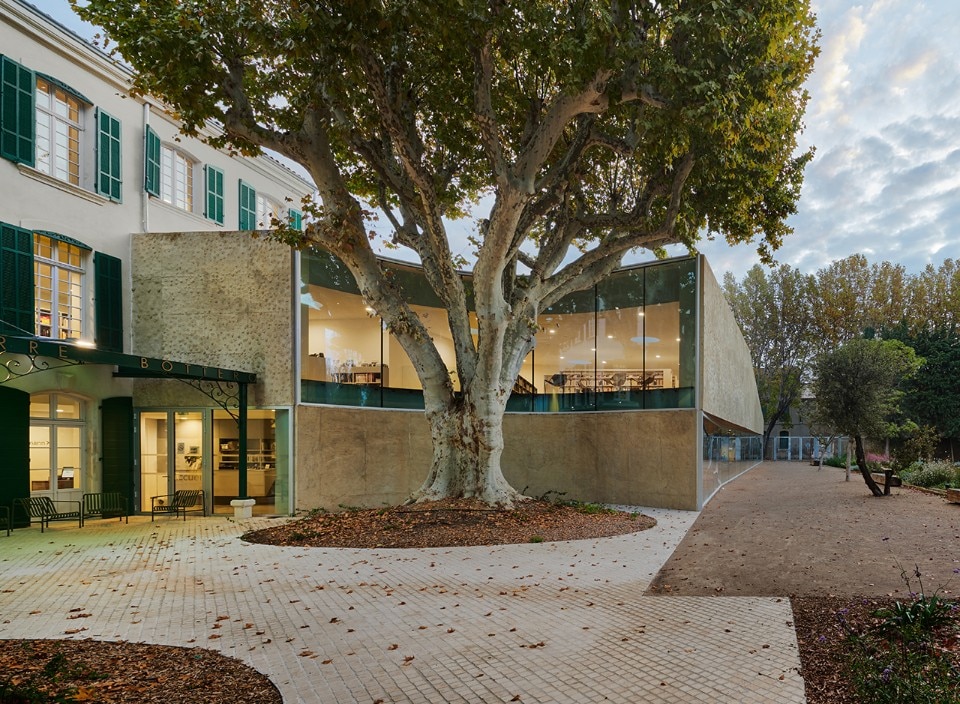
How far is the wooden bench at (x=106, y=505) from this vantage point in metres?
13.4

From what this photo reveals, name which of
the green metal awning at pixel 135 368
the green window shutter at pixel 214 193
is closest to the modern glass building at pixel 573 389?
the green metal awning at pixel 135 368

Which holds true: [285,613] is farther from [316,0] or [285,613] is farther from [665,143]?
[665,143]

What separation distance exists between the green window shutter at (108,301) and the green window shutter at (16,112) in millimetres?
2470

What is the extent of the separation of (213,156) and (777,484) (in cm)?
2213

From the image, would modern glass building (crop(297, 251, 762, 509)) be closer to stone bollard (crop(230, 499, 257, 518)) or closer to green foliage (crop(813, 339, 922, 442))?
stone bollard (crop(230, 499, 257, 518))

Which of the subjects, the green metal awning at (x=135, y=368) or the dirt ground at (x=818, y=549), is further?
the green metal awning at (x=135, y=368)

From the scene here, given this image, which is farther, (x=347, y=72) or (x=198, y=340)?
(x=198, y=340)

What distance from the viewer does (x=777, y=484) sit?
23.2 m

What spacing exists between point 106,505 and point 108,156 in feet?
26.0

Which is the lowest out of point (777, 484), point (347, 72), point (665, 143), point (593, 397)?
point (777, 484)

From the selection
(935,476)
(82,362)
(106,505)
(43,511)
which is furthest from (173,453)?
(935,476)

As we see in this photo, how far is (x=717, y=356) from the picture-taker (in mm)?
18125

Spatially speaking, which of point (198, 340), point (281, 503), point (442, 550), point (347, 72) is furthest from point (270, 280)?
point (442, 550)

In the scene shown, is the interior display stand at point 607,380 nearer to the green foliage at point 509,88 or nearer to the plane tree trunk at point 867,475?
the green foliage at point 509,88
